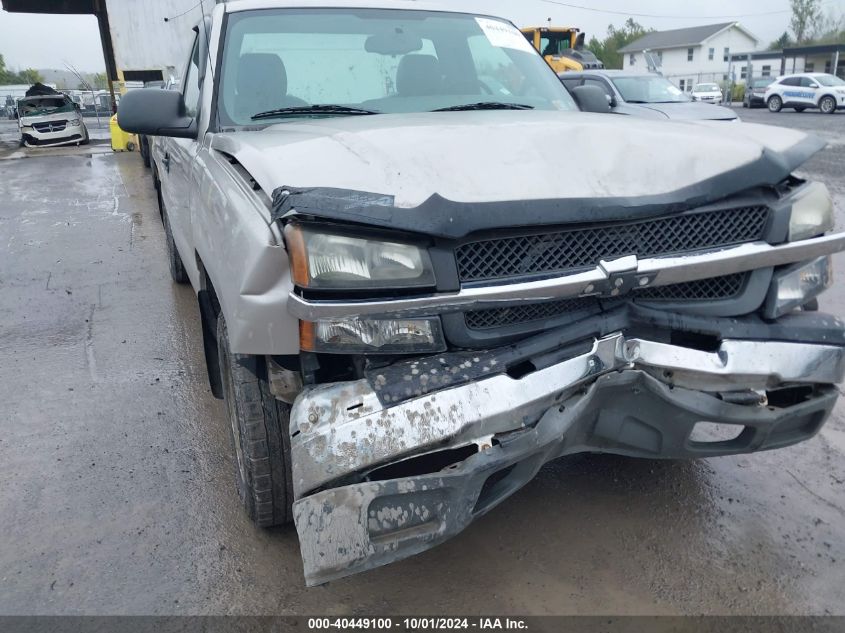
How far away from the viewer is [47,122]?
64.8ft

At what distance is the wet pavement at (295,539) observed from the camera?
2.34m

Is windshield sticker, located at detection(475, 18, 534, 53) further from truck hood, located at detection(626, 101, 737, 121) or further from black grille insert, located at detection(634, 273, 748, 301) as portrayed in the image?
truck hood, located at detection(626, 101, 737, 121)

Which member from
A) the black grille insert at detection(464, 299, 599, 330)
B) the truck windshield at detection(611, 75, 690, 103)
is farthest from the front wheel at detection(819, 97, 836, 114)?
the black grille insert at detection(464, 299, 599, 330)

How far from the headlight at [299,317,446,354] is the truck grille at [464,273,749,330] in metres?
0.12

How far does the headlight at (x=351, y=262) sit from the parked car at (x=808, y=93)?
28848mm

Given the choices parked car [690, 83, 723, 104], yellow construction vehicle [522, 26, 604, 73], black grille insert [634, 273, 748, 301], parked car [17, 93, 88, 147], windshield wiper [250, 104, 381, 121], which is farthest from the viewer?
parked car [690, 83, 723, 104]

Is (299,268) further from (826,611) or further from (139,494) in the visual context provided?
(826,611)

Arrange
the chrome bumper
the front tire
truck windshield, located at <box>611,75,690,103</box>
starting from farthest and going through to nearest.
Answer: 1. truck windshield, located at <box>611,75,690,103</box>
2. the front tire
3. the chrome bumper

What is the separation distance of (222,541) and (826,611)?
2051 millimetres

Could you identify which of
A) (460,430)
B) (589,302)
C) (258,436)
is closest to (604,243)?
(589,302)

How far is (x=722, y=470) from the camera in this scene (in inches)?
121

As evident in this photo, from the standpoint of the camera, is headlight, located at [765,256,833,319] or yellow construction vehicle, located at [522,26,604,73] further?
yellow construction vehicle, located at [522,26,604,73]

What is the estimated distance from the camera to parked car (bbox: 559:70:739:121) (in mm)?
11828

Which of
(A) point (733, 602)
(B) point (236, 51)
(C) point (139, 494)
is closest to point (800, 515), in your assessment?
(A) point (733, 602)
